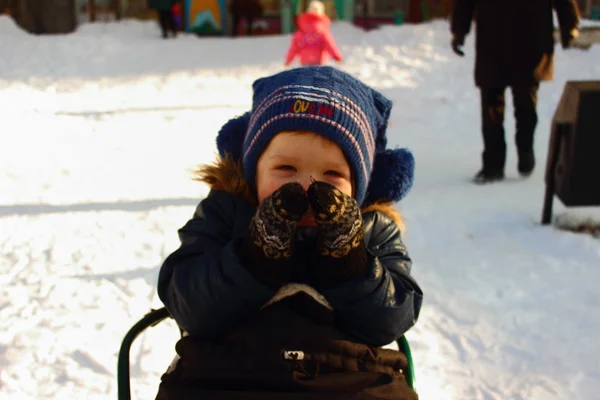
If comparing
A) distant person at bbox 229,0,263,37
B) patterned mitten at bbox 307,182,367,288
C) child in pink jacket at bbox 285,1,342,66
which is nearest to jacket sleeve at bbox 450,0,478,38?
child in pink jacket at bbox 285,1,342,66

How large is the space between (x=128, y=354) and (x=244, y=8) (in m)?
18.3

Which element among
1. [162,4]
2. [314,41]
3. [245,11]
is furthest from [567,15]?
[245,11]

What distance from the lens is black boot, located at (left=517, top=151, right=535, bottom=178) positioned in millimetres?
6012

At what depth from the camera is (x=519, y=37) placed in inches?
218

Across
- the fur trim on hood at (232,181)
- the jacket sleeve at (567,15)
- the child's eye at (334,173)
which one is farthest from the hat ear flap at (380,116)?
the jacket sleeve at (567,15)

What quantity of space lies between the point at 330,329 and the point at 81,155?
5.40 m

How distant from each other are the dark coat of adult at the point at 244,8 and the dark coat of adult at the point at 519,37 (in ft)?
47.1

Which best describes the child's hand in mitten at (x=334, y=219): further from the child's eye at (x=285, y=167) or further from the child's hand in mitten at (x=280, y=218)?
the child's eye at (x=285, y=167)

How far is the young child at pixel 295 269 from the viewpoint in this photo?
1747mm

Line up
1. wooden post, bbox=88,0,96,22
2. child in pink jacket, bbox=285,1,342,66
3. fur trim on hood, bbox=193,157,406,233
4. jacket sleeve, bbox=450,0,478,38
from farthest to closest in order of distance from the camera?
wooden post, bbox=88,0,96,22, child in pink jacket, bbox=285,1,342,66, jacket sleeve, bbox=450,0,478,38, fur trim on hood, bbox=193,157,406,233

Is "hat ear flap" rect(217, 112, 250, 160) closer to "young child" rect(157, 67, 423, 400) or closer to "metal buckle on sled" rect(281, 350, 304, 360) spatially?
"young child" rect(157, 67, 423, 400)

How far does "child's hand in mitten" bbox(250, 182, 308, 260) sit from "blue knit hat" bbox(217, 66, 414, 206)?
12.2 inches

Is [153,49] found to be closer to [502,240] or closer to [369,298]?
[502,240]

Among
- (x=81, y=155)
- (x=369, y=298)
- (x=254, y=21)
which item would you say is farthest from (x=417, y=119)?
(x=254, y=21)
